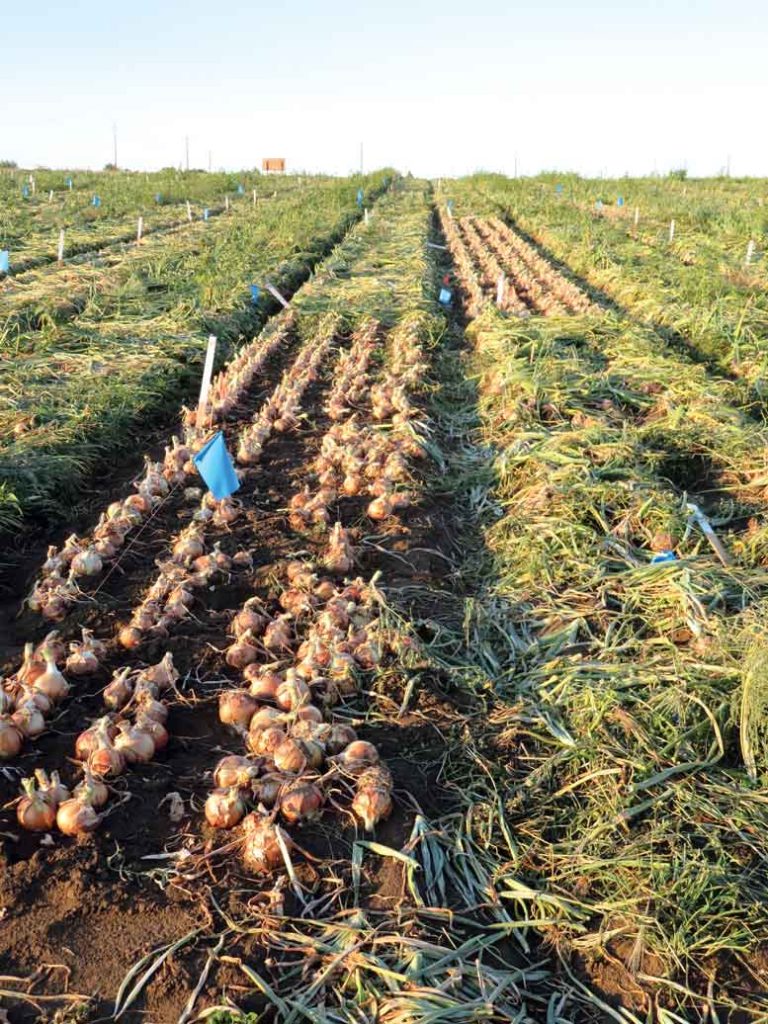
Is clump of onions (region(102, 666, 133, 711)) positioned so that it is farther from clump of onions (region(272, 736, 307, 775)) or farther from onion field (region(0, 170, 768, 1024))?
clump of onions (region(272, 736, 307, 775))

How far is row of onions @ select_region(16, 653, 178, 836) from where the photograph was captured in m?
2.38

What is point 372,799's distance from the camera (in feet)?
7.97

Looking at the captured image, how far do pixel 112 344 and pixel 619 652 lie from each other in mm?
5529

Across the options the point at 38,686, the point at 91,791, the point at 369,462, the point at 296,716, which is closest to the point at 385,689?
the point at 296,716

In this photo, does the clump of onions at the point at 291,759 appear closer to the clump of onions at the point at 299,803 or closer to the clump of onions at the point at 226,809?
the clump of onions at the point at 299,803

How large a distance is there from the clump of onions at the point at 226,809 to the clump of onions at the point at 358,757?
1.10ft

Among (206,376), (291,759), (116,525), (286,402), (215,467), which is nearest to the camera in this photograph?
(291,759)

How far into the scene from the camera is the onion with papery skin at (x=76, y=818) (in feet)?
7.75

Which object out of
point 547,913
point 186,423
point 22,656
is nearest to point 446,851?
point 547,913

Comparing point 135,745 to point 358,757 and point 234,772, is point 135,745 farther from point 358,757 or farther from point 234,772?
point 358,757

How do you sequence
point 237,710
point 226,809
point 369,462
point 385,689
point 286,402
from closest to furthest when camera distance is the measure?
1. point 226,809
2. point 237,710
3. point 385,689
4. point 369,462
5. point 286,402

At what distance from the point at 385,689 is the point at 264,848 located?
34.0 inches

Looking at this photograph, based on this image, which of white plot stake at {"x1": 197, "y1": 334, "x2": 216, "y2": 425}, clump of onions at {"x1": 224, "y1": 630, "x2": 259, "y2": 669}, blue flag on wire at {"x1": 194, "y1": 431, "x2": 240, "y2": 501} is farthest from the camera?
white plot stake at {"x1": 197, "y1": 334, "x2": 216, "y2": 425}

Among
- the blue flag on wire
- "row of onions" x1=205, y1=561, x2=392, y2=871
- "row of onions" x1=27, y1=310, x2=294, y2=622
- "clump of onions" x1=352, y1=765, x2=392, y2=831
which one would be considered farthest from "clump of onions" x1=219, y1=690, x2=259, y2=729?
the blue flag on wire
